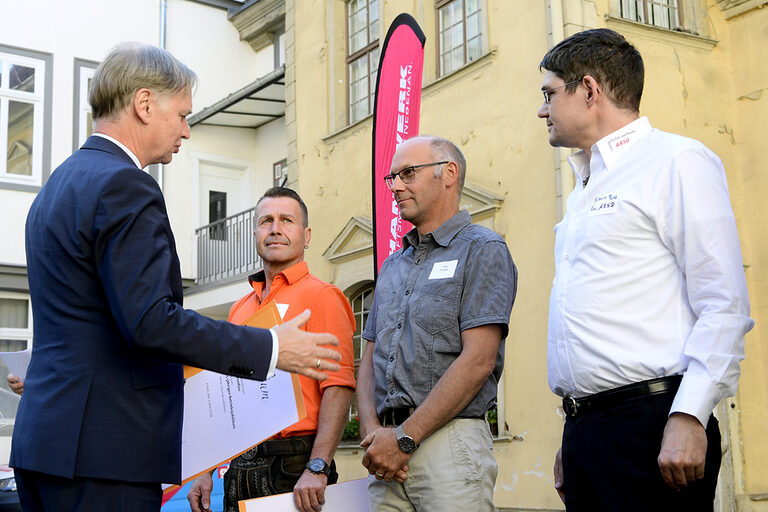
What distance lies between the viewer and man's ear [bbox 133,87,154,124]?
267 cm

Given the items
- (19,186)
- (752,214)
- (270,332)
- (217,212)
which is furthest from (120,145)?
(217,212)

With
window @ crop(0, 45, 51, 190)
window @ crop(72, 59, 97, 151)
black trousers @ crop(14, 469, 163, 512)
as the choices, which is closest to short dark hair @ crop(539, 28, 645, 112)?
black trousers @ crop(14, 469, 163, 512)

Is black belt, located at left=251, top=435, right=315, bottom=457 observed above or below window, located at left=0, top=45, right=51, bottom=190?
below

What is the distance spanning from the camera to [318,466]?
3451 millimetres

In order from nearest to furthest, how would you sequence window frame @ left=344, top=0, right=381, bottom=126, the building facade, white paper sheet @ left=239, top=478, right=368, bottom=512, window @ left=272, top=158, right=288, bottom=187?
white paper sheet @ left=239, top=478, right=368, bottom=512, the building facade, window frame @ left=344, top=0, right=381, bottom=126, window @ left=272, top=158, right=288, bottom=187

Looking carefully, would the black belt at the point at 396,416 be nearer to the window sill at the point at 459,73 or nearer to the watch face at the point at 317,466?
the watch face at the point at 317,466

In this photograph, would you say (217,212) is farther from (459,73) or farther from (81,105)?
(459,73)

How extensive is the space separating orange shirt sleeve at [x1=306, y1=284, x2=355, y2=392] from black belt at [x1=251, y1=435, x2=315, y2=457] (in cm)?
22

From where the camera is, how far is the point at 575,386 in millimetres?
2770

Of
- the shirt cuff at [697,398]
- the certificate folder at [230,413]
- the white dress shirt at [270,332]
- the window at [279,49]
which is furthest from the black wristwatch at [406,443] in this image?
the window at [279,49]

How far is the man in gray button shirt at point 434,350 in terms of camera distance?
3.05 m

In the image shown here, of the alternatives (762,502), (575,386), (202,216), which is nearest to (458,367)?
(575,386)

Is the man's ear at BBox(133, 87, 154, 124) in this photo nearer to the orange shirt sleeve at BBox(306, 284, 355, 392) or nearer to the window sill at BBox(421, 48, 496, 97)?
the orange shirt sleeve at BBox(306, 284, 355, 392)

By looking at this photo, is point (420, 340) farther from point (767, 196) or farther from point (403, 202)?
point (767, 196)
